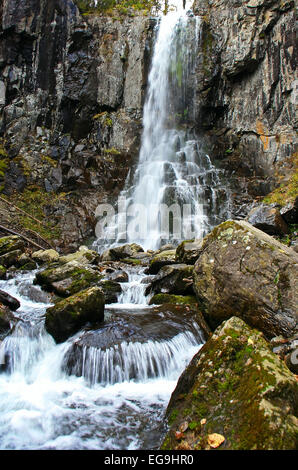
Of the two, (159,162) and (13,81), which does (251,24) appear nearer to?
(159,162)

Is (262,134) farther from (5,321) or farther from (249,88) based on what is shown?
(5,321)

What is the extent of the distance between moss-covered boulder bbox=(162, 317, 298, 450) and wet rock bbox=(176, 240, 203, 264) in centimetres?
447

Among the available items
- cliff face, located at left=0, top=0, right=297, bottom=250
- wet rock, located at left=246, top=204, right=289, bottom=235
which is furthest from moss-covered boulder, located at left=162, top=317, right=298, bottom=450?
cliff face, located at left=0, top=0, right=297, bottom=250

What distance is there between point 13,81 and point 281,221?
58.4 feet

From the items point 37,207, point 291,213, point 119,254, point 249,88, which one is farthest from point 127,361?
point 249,88

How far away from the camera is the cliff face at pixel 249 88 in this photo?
15289mm

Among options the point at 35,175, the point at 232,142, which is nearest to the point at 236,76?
the point at 232,142

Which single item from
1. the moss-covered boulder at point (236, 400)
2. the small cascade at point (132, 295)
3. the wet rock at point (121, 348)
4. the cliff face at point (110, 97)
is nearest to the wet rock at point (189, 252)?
the small cascade at point (132, 295)

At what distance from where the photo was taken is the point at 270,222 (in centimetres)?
1016

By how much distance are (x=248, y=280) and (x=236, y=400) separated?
2387 millimetres

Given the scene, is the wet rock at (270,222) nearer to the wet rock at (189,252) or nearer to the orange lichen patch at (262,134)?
the wet rock at (189,252)

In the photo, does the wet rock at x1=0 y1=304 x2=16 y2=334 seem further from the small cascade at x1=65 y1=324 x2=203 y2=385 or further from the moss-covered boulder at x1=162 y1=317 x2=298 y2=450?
the moss-covered boulder at x1=162 y1=317 x2=298 y2=450

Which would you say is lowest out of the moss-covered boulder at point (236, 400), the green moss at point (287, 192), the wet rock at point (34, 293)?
the wet rock at point (34, 293)

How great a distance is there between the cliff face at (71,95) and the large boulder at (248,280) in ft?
42.2
